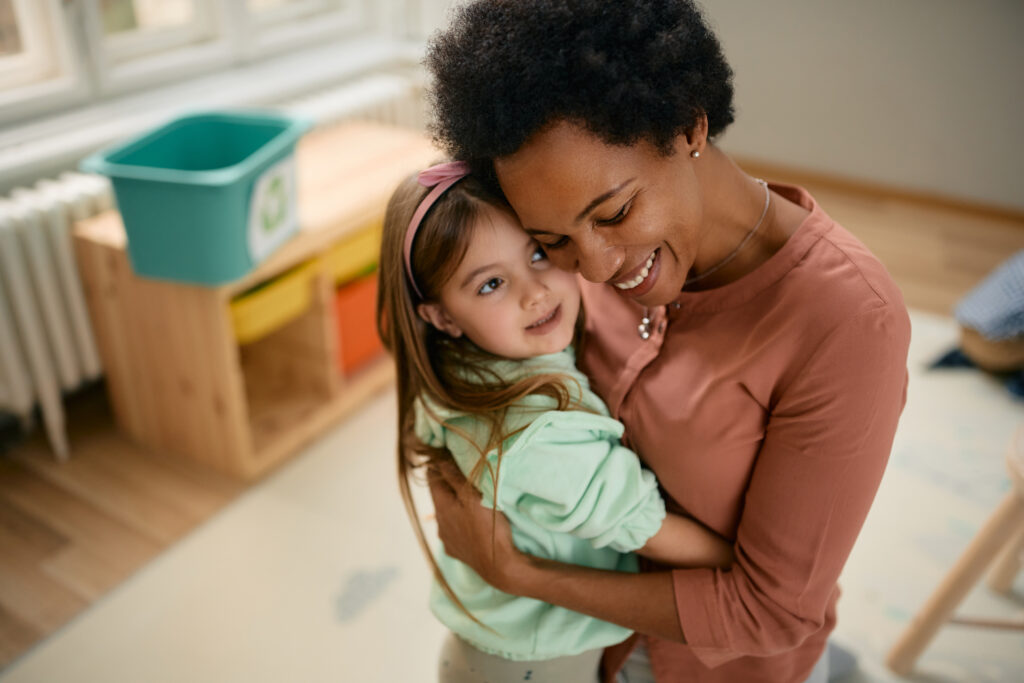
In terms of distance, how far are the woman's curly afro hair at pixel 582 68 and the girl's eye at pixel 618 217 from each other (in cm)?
7

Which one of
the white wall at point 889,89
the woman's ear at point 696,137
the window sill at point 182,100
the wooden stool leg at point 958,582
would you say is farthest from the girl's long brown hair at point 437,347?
the white wall at point 889,89

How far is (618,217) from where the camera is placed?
0.84 metres

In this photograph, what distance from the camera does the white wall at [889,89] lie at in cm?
342

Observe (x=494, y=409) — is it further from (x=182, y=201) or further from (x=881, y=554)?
(x=881, y=554)

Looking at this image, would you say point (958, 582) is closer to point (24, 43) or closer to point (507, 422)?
point (507, 422)

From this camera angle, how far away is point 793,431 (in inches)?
34.4

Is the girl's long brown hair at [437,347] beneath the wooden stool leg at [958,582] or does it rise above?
above

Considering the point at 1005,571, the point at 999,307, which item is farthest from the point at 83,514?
the point at 999,307

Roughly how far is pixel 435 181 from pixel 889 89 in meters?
3.29

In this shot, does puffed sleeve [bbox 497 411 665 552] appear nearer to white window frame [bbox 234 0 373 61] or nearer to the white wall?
white window frame [bbox 234 0 373 61]

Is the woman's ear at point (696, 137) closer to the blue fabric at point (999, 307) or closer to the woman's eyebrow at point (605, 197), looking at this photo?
the woman's eyebrow at point (605, 197)

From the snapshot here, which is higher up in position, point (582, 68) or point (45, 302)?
point (582, 68)

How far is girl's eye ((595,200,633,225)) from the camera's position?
830 millimetres

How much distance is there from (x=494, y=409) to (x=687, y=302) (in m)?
0.27
